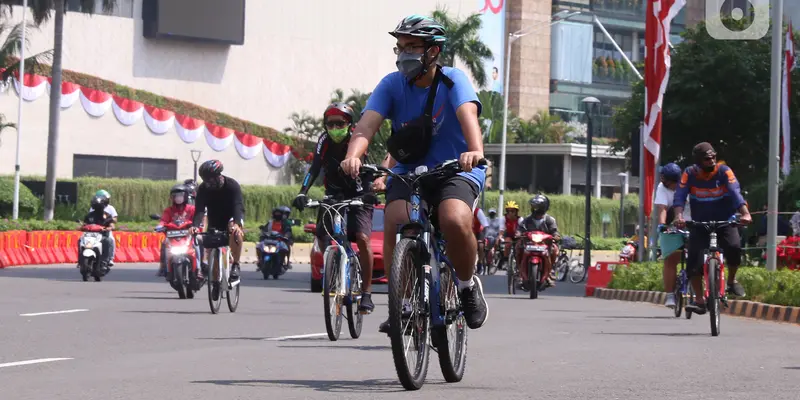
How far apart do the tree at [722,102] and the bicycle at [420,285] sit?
26.1m

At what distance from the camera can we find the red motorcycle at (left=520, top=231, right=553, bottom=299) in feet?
80.5

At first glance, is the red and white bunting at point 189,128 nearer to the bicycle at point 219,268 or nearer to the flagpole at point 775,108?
the flagpole at point 775,108

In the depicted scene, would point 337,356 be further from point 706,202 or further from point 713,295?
point 706,202

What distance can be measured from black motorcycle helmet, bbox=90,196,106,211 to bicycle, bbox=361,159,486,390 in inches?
772

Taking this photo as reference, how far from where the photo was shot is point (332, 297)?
13.1m

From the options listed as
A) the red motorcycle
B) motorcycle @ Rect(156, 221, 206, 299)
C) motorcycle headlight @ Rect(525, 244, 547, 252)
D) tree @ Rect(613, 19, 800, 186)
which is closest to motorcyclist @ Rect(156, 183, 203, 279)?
→ motorcycle @ Rect(156, 221, 206, 299)

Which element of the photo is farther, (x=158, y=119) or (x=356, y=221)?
(x=158, y=119)

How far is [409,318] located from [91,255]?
766 inches

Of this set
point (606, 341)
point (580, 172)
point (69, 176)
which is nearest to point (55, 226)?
point (69, 176)

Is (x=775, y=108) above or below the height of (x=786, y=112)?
below

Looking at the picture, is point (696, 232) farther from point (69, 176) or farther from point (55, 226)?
point (69, 176)

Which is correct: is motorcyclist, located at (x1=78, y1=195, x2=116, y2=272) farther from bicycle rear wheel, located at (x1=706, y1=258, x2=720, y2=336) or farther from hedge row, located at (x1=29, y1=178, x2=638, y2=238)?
hedge row, located at (x1=29, y1=178, x2=638, y2=238)

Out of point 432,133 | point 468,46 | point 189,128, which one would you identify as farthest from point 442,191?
point 468,46

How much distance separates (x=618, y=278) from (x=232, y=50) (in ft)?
186
